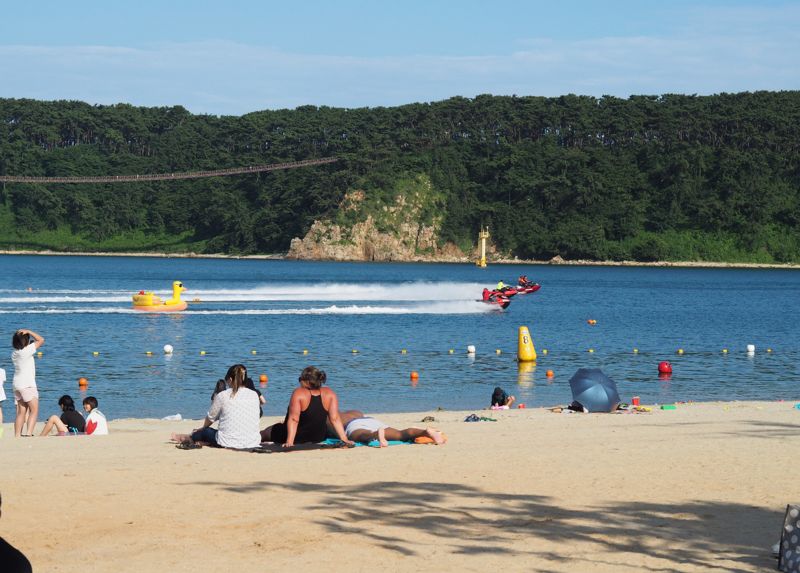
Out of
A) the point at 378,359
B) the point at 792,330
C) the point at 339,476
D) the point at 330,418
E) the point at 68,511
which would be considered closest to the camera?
the point at 68,511

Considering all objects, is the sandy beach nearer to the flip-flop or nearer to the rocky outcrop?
the flip-flop

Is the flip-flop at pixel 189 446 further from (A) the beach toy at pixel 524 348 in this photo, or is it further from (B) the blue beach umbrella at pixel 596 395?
(A) the beach toy at pixel 524 348

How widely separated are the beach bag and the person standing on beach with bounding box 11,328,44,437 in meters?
11.4

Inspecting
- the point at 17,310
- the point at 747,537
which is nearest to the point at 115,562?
the point at 747,537

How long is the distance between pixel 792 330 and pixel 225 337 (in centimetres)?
3102

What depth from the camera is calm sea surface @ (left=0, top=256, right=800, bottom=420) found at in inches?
1155

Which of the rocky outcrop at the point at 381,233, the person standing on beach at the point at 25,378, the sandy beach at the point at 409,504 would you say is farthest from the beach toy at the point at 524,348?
the rocky outcrop at the point at 381,233

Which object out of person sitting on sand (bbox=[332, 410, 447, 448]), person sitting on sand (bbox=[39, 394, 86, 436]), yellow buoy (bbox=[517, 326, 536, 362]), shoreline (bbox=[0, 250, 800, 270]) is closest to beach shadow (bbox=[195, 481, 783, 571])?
person sitting on sand (bbox=[332, 410, 447, 448])

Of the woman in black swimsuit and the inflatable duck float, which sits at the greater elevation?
the woman in black swimsuit

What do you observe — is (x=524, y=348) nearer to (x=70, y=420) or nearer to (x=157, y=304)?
(x=70, y=420)

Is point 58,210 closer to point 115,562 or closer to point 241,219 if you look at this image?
point 241,219

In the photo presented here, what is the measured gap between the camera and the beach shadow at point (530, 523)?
9.68m

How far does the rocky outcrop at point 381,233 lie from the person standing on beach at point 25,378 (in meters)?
168

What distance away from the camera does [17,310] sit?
61.6m
